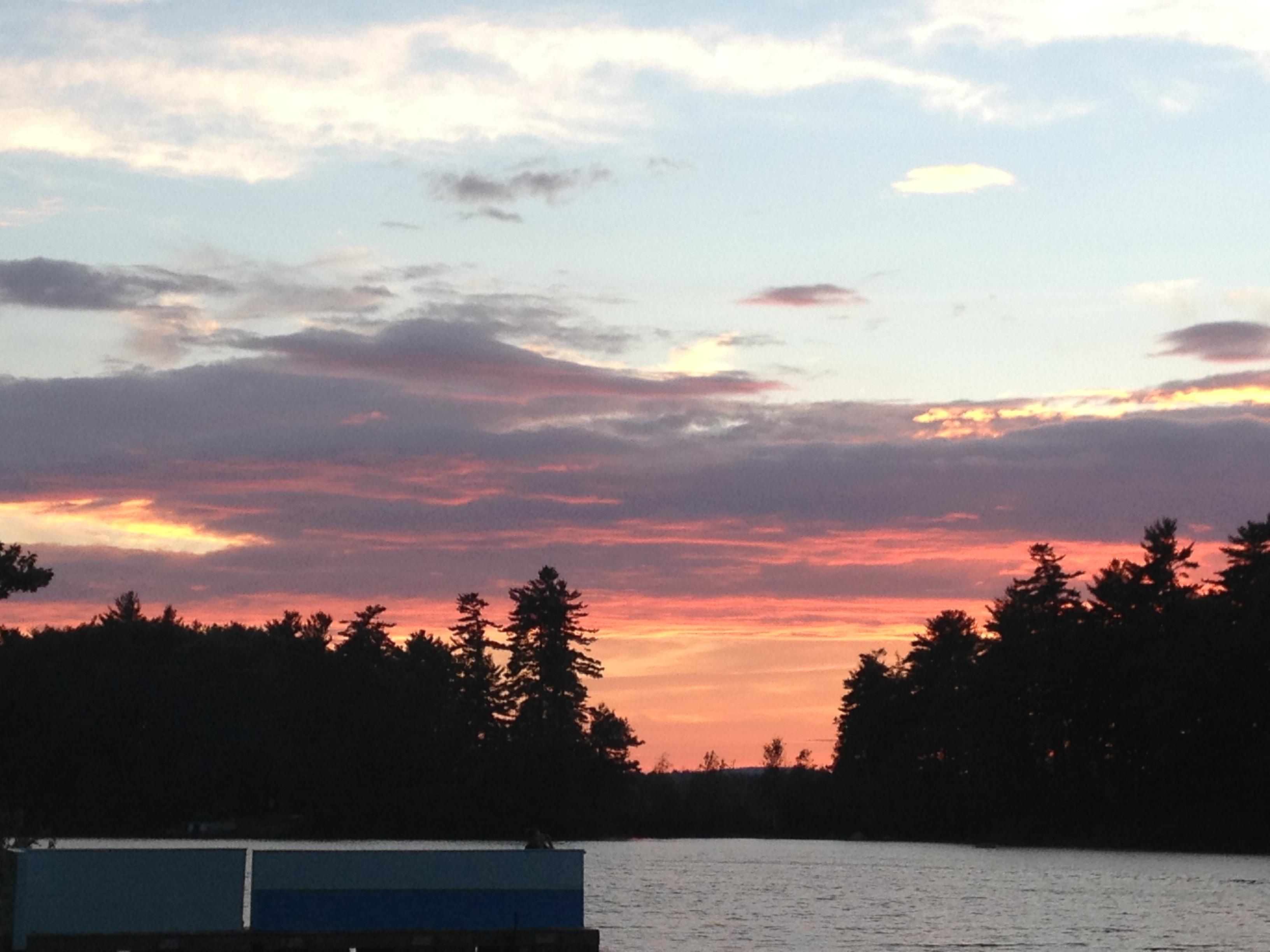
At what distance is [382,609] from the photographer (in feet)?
547

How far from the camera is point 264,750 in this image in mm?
136375

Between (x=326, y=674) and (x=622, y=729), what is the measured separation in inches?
983

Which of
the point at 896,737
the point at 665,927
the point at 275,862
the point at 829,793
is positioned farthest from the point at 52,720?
the point at 275,862

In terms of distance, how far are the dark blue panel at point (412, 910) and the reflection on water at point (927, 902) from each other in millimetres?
8912

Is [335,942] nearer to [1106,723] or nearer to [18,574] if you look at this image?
[18,574]

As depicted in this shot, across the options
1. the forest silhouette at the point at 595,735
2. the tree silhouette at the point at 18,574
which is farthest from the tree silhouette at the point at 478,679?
the tree silhouette at the point at 18,574

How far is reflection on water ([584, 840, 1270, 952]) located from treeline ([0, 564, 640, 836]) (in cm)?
3319

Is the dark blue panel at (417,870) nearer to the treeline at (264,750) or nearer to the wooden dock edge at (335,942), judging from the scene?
the wooden dock edge at (335,942)

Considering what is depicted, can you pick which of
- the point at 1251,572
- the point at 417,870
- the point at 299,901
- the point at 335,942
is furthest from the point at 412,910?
the point at 1251,572

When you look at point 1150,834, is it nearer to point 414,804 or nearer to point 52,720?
point 414,804

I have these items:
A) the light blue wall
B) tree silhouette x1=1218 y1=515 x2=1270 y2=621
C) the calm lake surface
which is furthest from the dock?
tree silhouette x1=1218 y1=515 x2=1270 y2=621

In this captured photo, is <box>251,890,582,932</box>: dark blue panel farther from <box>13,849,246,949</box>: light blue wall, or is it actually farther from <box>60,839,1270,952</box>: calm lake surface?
<box>60,839,1270,952</box>: calm lake surface

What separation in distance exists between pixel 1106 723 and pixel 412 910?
3778 inches

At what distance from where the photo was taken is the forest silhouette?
11075 centimetres
